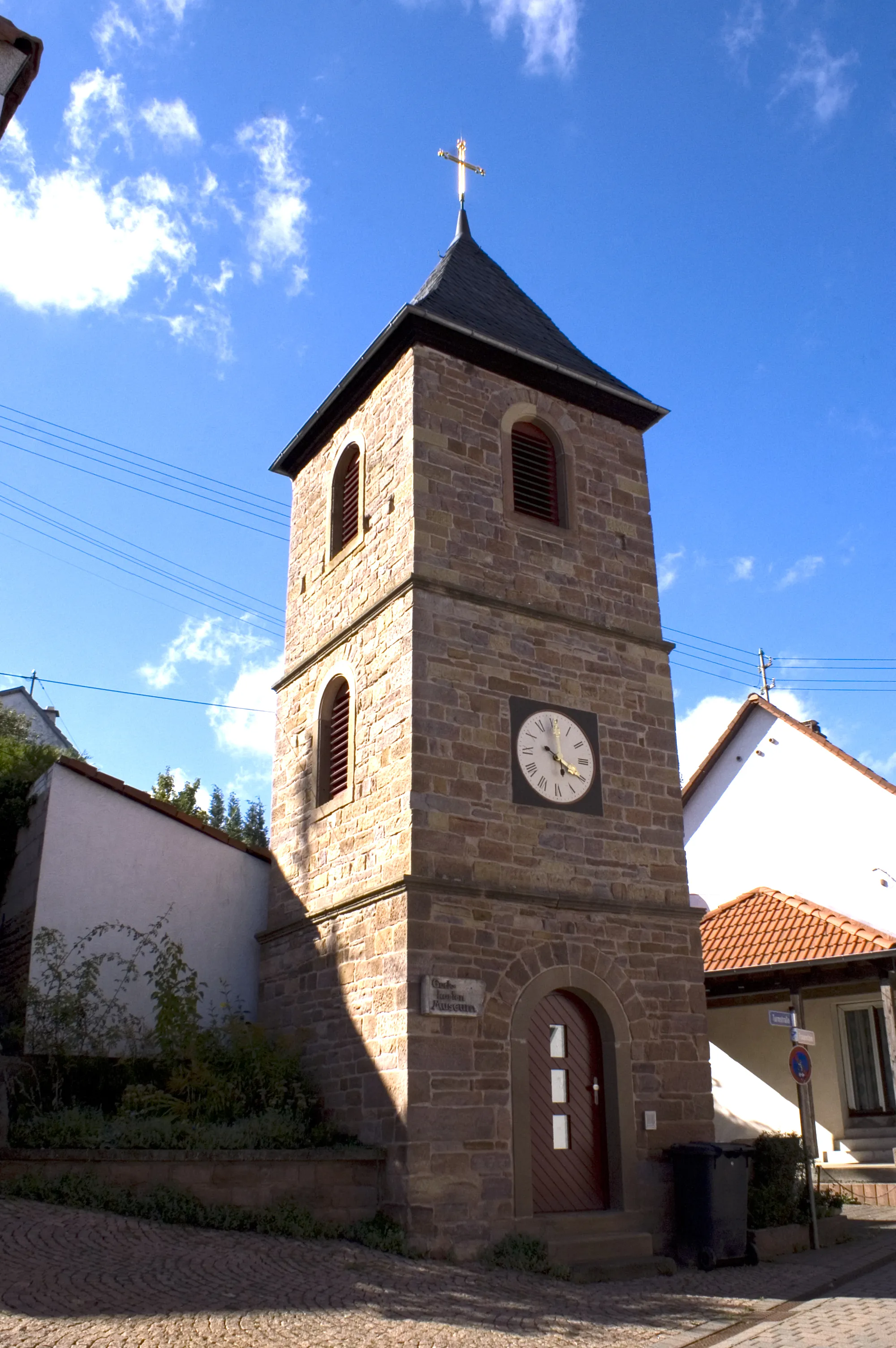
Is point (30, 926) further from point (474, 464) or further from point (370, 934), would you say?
point (474, 464)

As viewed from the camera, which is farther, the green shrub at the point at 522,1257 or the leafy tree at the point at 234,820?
the leafy tree at the point at 234,820

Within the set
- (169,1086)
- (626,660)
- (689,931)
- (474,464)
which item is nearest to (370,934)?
(169,1086)

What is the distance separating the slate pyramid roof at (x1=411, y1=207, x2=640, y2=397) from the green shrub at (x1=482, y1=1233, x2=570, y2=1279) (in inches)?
353

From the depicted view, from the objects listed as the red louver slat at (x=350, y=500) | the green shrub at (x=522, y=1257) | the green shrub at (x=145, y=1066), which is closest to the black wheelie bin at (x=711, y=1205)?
the green shrub at (x=522, y=1257)

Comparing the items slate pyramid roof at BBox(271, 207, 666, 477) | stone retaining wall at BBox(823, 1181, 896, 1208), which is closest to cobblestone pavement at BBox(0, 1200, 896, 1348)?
stone retaining wall at BBox(823, 1181, 896, 1208)

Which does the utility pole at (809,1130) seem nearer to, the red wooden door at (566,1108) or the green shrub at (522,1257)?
the red wooden door at (566,1108)

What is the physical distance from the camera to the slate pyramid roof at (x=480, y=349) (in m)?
13.0

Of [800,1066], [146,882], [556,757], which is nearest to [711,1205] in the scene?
[800,1066]

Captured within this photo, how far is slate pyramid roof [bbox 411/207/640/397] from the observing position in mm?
13492

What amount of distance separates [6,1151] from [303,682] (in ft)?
20.7

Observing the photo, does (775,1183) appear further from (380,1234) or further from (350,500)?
(350,500)

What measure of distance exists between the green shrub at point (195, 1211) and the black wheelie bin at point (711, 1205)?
→ 2.82m

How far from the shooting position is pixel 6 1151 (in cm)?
884

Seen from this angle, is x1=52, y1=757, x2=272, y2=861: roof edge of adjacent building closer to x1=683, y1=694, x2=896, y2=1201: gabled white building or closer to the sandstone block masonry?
the sandstone block masonry
